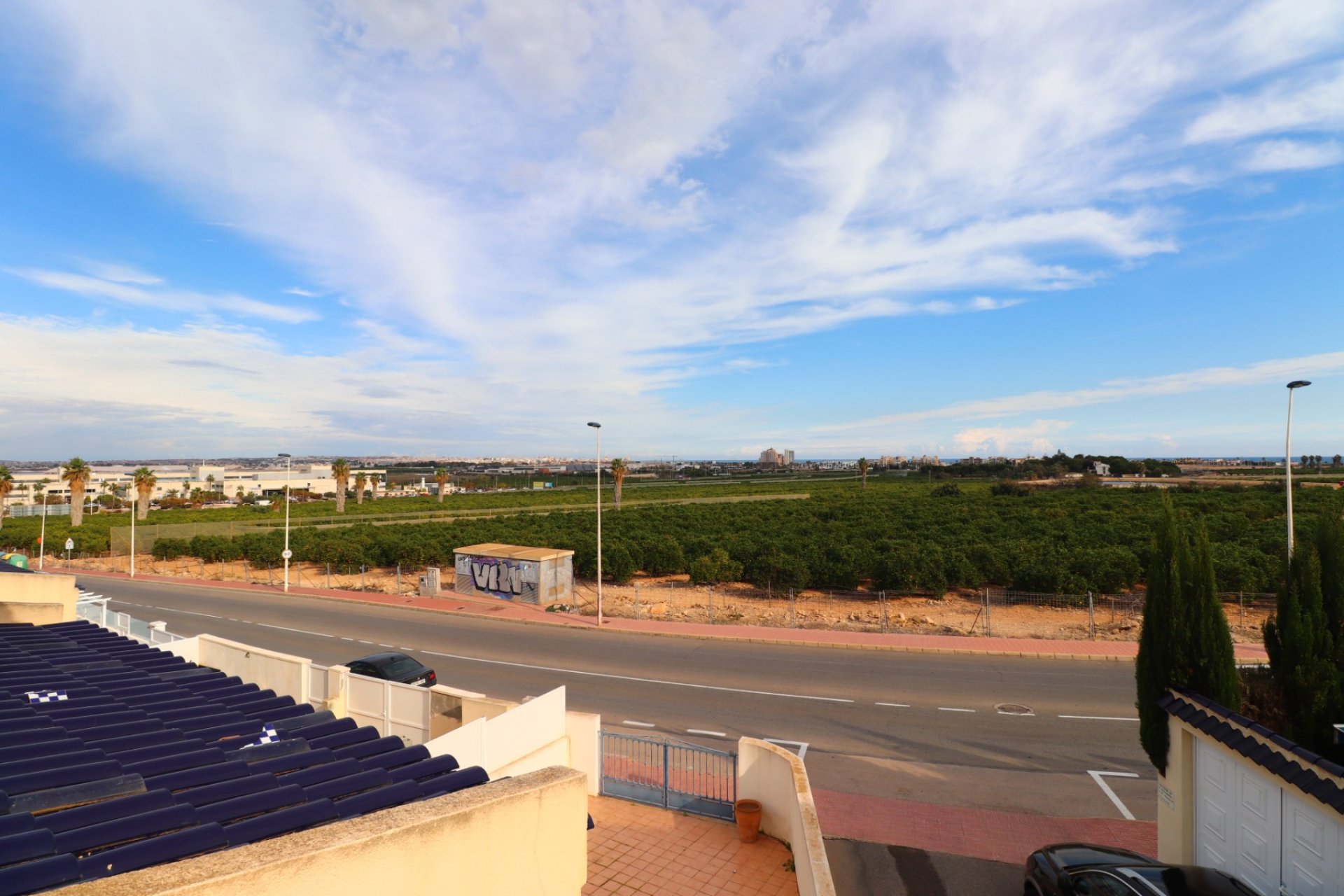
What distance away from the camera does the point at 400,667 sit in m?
16.5

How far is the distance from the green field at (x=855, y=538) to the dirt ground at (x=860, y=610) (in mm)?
875

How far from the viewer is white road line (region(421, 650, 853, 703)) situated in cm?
1698

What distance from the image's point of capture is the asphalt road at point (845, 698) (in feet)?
40.2

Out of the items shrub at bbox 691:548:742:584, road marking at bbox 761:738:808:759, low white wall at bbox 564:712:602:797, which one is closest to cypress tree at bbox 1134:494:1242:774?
road marking at bbox 761:738:808:759

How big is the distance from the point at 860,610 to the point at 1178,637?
20.8 metres

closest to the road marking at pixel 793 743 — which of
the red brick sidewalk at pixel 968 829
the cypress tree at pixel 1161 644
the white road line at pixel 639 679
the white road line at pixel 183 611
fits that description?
the red brick sidewalk at pixel 968 829

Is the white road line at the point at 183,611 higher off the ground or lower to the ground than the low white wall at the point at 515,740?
lower

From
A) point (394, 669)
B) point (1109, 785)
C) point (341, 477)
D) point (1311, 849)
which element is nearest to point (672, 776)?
point (1109, 785)

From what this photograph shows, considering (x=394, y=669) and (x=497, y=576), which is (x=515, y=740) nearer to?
(x=394, y=669)

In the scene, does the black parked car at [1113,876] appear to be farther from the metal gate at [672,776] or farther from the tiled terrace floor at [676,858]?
the metal gate at [672,776]

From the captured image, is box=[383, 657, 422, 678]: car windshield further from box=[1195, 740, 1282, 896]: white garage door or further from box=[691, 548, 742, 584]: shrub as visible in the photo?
box=[691, 548, 742, 584]: shrub

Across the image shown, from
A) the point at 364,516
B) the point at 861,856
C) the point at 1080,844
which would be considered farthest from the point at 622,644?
the point at 364,516

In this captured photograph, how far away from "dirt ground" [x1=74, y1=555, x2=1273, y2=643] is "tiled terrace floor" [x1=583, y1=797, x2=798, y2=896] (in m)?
16.2

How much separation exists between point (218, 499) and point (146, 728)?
160849mm
